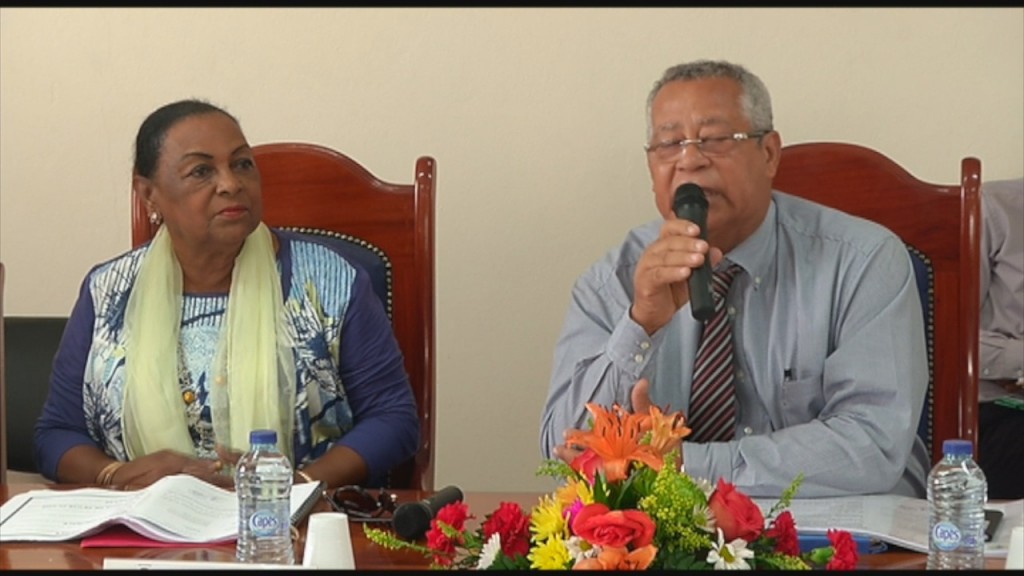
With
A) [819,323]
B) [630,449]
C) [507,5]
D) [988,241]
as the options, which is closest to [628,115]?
[507,5]

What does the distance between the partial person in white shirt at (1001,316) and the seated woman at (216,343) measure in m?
1.32

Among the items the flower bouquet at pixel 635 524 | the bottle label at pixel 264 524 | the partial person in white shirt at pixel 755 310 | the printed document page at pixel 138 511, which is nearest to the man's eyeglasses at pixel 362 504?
the printed document page at pixel 138 511

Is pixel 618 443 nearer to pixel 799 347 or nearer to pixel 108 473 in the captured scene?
pixel 799 347

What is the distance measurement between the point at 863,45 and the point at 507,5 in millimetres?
763

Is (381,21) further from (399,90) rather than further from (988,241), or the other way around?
(988,241)

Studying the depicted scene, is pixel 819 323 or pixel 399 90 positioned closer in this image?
pixel 819 323

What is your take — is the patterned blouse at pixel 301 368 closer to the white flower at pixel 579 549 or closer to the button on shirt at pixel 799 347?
the button on shirt at pixel 799 347

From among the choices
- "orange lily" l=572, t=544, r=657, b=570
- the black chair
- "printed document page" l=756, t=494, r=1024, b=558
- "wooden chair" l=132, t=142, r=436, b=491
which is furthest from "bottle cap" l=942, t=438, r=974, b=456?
the black chair

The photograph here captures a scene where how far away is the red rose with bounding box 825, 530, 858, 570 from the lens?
58.4 inches

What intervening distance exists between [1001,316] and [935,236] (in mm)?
845

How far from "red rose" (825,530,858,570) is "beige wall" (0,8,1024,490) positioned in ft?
6.33

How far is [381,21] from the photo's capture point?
11.1ft

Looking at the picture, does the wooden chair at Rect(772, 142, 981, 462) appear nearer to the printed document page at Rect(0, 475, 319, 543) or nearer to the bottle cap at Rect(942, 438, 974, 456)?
the bottle cap at Rect(942, 438, 974, 456)

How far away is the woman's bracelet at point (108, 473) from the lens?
2.39 m
